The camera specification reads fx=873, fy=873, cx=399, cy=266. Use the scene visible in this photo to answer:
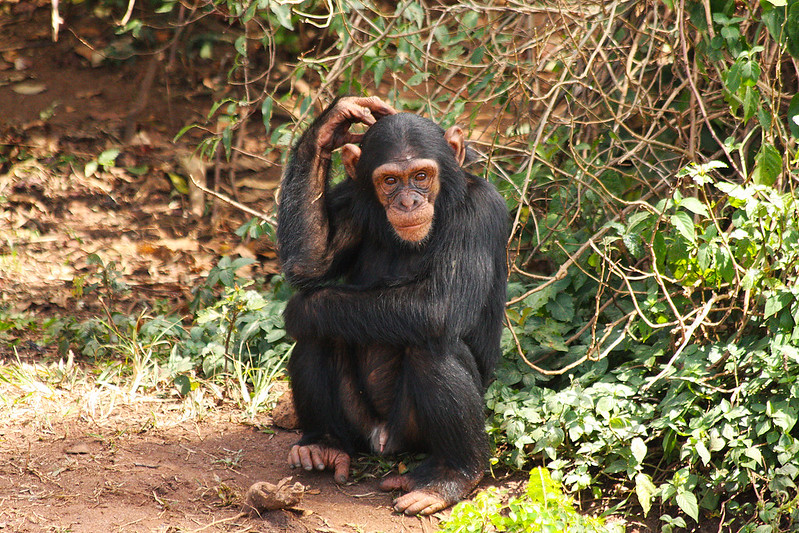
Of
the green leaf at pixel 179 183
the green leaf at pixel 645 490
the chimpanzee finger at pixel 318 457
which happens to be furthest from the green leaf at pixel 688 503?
A: the green leaf at pixel 179 183

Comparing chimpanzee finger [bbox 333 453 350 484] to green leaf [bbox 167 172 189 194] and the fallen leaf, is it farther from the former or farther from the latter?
the fallen leaf

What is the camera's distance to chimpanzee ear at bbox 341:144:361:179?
15.7ft

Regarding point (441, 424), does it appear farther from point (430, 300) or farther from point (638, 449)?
point (638, 449)

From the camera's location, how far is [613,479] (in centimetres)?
458

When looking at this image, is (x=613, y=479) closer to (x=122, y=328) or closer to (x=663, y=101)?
(x=663, y=101)

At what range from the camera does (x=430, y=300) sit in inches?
179

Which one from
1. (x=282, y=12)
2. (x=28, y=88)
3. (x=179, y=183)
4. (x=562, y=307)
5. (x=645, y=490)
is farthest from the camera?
(x=28, y=88)

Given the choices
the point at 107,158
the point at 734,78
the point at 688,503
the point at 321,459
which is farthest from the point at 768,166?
the point at 107,158

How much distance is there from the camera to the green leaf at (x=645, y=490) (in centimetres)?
425

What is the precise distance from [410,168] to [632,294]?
1.34 metres

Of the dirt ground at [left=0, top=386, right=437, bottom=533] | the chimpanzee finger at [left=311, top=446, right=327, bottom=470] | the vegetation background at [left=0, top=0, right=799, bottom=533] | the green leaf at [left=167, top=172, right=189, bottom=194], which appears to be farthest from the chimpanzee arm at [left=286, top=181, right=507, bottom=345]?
the green leaf at [left=167, top=172, right=189, bottom=194]

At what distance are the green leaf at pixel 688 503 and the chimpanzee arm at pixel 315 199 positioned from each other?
7.22ft

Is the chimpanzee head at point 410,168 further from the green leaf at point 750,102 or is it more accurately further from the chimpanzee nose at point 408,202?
the green leaf at point 750,102

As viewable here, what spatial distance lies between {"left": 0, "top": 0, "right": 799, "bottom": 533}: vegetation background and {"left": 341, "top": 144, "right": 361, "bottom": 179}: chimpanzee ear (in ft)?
2.79
